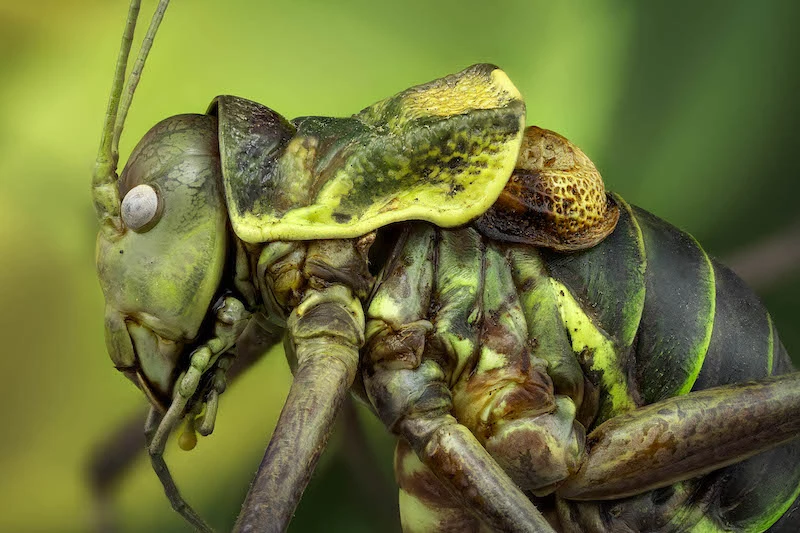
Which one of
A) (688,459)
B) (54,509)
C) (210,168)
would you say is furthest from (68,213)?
(688,459)

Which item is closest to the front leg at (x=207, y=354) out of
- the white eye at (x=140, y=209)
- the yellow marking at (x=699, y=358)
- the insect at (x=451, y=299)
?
the insect at (x=451, y=299)

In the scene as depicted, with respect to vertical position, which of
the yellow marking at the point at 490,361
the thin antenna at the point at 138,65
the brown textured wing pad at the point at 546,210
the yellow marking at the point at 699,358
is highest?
the thin antenna at the point at 138,65

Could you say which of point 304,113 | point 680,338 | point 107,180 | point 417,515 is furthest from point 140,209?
point 304,113

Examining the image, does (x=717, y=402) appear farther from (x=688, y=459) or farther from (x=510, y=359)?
(x=510, y=359)

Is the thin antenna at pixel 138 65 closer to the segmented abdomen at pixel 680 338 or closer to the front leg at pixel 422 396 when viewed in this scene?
the front leg at pixel 422 396

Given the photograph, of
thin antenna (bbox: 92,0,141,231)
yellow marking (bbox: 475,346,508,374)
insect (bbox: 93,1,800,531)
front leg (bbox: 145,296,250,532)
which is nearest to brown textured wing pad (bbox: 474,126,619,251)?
insect (bbox: 93,1,800,531)

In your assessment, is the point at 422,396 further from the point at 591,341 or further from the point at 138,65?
the point at 138,65

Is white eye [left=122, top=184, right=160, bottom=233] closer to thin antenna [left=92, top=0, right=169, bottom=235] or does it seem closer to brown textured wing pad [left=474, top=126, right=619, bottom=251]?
thin antenna [left=92, top=0, right=169, bottom=235]
